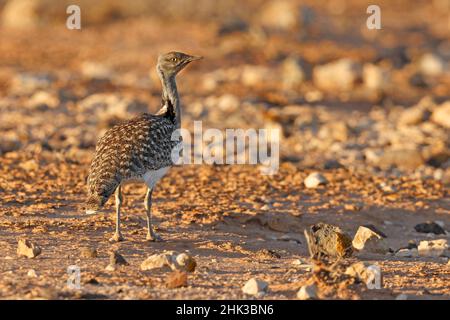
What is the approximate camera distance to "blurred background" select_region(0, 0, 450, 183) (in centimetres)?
1247

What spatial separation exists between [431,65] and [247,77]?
12.3 feet

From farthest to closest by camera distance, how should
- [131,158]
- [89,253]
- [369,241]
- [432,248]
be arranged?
[432,248], [369,241], [131,158], [89,253]

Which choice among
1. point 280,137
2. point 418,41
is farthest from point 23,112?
point 418,41

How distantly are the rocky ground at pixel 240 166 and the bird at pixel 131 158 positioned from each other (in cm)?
37

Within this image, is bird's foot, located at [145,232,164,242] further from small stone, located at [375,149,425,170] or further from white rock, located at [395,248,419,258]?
small stone, located at [375,149,425,170]

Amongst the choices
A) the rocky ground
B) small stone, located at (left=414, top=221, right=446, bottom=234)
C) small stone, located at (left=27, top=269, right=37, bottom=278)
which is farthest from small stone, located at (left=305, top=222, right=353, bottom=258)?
small stone, located at (left=27, top=269, right=37, bottom=278)

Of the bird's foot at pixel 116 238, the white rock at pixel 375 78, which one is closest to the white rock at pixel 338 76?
the white rock at pixel 375 78

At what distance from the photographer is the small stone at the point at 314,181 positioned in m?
10.0

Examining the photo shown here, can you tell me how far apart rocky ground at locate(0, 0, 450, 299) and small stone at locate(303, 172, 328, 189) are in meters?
0.02

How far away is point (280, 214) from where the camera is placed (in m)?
8.91

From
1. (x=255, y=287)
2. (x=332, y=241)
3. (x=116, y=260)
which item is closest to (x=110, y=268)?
(x=116, y=260)

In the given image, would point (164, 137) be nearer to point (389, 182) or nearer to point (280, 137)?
point (389, 182)

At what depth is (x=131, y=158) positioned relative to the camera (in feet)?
24.1

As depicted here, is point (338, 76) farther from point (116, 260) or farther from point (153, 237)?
point (116, 260)
